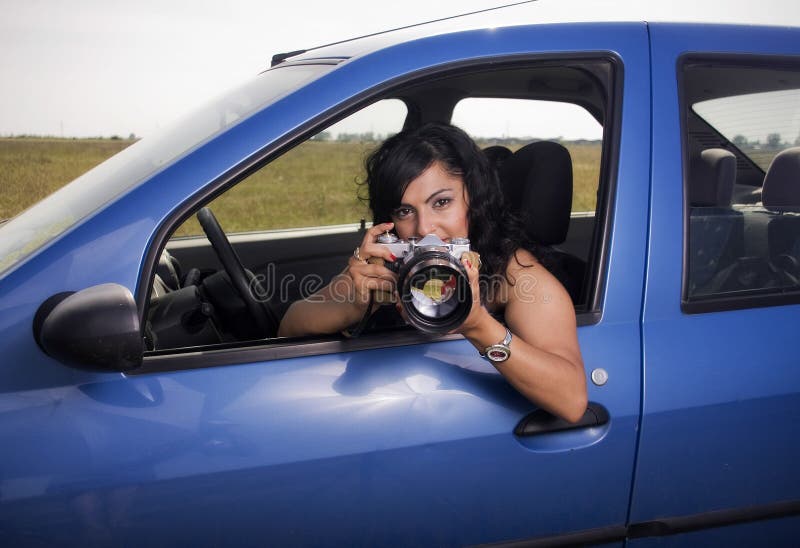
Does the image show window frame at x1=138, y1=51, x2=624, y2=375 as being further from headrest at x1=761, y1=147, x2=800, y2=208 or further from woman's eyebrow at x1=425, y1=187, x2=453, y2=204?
headrest at x1=761, y1=147, x2=800, y2=208

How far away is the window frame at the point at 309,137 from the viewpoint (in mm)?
1251

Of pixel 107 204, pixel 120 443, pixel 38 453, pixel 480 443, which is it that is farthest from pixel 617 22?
pixel 38 453

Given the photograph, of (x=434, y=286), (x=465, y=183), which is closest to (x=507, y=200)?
(x=465, y=183)

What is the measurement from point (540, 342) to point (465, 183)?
1.41 ft

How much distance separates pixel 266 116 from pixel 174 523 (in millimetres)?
756

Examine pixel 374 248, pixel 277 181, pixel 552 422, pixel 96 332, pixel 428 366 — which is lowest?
pixel 552 422

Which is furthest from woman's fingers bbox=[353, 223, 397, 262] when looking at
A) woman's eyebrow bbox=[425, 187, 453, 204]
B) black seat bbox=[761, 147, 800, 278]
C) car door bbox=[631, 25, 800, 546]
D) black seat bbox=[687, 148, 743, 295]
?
black seat bbox=[761, 147, 800, 278]

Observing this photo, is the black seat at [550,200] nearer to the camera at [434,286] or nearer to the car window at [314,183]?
the car window at [314,183]

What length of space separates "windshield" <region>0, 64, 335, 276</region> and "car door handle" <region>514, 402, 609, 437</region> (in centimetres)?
80

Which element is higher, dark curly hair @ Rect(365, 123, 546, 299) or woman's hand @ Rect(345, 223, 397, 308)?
dark curly hair @ Rect(365, 123, 546, 299)

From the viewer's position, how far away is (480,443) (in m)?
1.32

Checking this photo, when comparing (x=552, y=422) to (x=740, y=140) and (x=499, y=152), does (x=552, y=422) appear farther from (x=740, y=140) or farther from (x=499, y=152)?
(x=499, y=152)

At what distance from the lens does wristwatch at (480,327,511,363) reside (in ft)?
4.14

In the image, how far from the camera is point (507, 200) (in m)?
1.82
